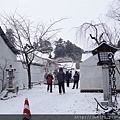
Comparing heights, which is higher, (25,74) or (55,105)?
(25,74)

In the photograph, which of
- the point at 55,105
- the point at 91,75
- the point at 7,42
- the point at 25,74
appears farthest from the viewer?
the point at 25,74

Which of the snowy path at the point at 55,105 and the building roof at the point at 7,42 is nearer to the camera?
the snowy path at the point at 55,105

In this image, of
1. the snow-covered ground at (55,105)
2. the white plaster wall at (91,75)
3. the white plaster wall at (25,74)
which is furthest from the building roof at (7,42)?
the snow-covered ground at (55,105)

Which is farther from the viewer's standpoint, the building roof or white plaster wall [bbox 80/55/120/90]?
the building roof

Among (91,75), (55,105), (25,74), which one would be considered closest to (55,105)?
(55,105)

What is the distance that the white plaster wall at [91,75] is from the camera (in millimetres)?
16953

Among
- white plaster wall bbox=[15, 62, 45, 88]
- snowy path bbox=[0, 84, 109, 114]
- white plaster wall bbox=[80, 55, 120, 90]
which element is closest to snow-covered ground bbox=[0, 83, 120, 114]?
snowy path bbox=[0, 84, 109, 114]

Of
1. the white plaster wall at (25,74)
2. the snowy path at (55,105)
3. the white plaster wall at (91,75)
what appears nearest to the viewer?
the snowy path at (55,105)

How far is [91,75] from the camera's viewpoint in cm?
1727

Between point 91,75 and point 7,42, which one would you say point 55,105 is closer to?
point 91,75

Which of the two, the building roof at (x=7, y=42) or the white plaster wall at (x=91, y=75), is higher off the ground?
the building roof at (x=7, y=42)

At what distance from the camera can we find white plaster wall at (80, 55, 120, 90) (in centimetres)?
1695

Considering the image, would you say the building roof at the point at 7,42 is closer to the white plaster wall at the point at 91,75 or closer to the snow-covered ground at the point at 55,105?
the white plaster wall at the point at 91,75

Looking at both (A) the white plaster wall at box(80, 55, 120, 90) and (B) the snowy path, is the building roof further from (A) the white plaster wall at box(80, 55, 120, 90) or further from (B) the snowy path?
(B) the snowy path
